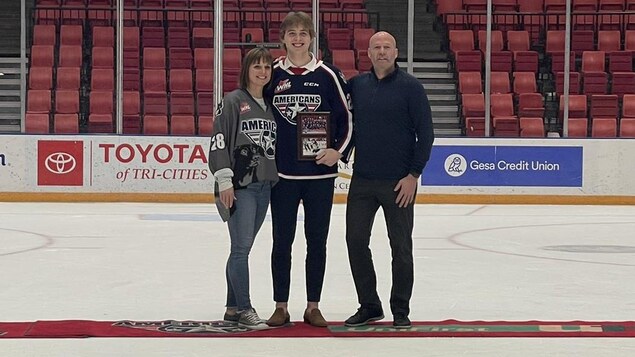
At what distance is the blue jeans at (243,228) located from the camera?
227 inches

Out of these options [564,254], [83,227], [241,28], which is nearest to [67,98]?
[241,28]

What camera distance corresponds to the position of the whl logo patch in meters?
15.7

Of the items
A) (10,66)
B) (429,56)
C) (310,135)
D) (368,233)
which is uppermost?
(429,56)

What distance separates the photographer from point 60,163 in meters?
15.7

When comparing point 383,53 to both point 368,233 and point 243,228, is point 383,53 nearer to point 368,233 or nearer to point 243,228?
point 368,233

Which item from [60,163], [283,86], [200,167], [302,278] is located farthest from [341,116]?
[60,163]

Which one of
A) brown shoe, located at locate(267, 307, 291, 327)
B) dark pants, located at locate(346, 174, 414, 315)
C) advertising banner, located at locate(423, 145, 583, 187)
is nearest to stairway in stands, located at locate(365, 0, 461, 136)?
advertising banner, located at locate(423, 145, 583, 187)

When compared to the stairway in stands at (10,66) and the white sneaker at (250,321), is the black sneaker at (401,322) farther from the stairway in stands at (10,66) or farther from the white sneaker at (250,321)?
the stairway in stands at (10,66)

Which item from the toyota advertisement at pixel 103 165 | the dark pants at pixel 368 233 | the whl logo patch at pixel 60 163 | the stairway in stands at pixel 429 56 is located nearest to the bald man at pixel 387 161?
the dark pants at pixel 368 233

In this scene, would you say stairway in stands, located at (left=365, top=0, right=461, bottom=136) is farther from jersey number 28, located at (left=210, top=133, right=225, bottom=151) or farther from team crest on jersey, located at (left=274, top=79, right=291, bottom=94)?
jersey number 28, located at (left=210, top=133, right=225, bottom=151)

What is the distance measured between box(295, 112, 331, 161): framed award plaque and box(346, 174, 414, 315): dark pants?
311 millimetres

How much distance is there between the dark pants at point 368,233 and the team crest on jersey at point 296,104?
44 centimetres

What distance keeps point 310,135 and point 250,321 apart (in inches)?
37.4

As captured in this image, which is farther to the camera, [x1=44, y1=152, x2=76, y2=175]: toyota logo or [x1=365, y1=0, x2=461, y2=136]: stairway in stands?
[x1=365, y1=0, x2=461, y2=136]: stairway in stands
